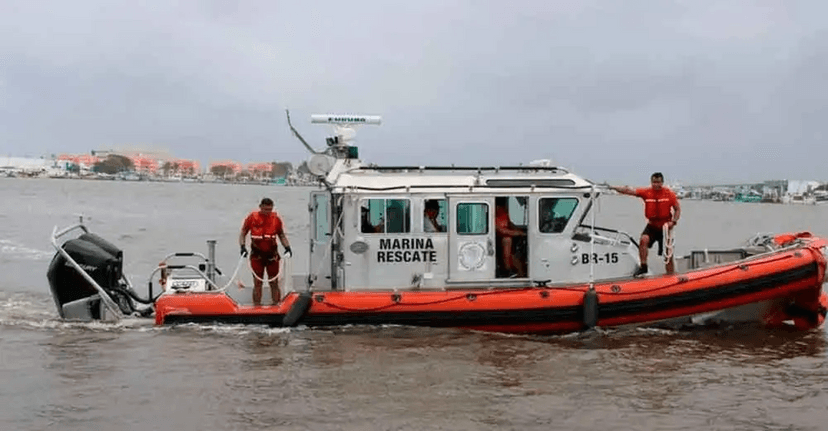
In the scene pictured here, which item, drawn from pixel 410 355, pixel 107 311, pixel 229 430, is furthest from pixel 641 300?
pixel 107 311

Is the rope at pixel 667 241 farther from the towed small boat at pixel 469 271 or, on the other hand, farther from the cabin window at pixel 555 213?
the cabin window at pixel 555 213

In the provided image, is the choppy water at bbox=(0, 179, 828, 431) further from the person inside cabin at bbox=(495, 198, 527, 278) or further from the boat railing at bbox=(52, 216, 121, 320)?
the person inside cabin at bbox=(495, 198, 527, 278)

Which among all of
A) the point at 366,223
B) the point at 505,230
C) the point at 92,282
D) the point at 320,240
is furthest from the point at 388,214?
the point at 92,282

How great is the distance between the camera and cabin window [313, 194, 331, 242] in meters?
10.4

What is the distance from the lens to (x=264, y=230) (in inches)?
404

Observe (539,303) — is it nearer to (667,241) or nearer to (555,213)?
(555,213)

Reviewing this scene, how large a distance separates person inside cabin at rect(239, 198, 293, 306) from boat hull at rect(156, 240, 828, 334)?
0.33 meters

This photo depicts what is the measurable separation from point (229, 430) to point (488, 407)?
2.23 meters

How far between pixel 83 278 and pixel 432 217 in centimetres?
431

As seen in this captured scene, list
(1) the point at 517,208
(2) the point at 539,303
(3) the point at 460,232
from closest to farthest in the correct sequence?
(2) the point at 539,303, (3) the point at 460,232, (1) the point at 517,208

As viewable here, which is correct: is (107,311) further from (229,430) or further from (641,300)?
(641,300)

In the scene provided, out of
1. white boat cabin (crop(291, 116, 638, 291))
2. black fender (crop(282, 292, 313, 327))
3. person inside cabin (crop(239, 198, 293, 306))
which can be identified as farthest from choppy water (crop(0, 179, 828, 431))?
white boat cabin (crop(291, 116, 638, 291))

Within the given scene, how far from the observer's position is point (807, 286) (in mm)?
9984

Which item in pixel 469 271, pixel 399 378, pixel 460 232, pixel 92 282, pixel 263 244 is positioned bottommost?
pixel 399 378
